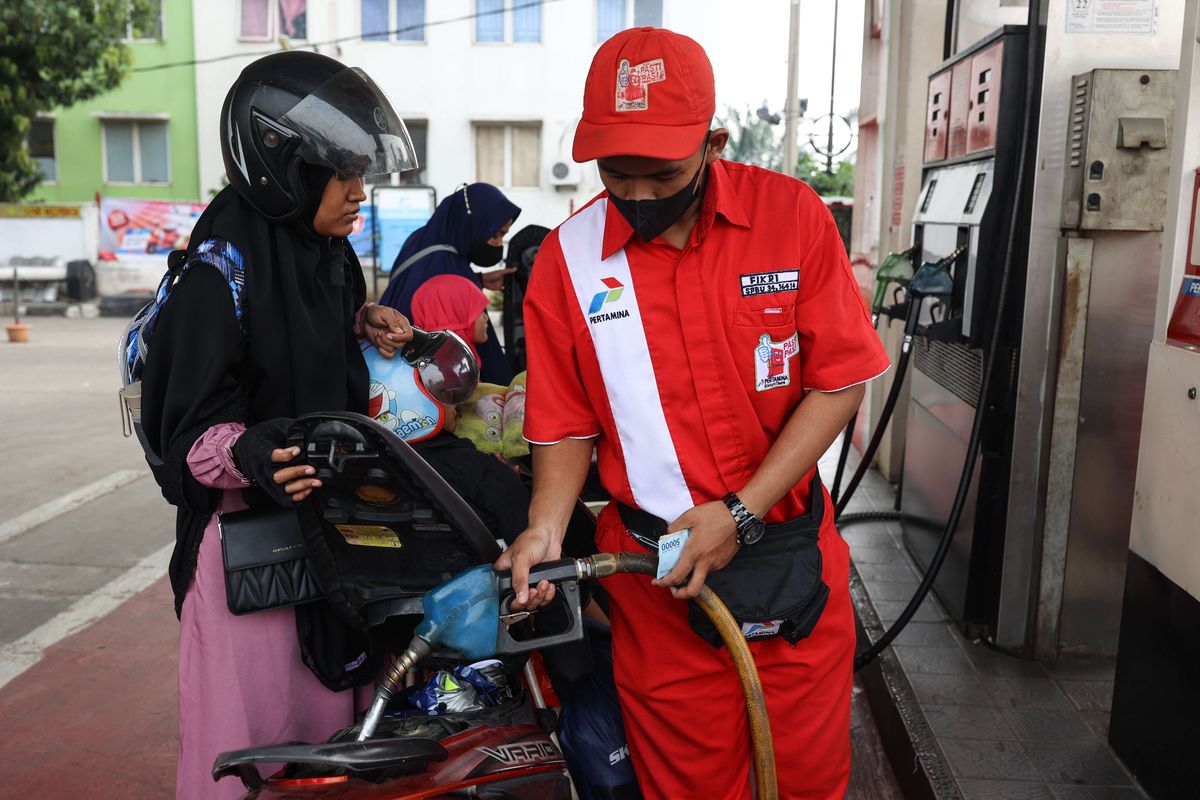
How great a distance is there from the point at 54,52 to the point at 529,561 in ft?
65.6

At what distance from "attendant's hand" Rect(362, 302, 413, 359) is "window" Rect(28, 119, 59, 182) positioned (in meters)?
25.9

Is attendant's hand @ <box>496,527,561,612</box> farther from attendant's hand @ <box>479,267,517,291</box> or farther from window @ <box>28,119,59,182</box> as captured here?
window @ <box>28,119,59,182</box>

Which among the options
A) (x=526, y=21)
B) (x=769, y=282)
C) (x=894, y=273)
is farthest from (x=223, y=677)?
(x=526, y=21)

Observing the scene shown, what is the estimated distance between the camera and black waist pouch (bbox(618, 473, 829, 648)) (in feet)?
6.65

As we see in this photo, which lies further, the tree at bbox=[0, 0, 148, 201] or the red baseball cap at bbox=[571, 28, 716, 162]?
the tree at bbox=[0, 0, 148, 201]

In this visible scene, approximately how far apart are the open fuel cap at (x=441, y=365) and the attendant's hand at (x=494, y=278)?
3.78m

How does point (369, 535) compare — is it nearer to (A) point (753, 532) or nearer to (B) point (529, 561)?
(B) point (529, 561)

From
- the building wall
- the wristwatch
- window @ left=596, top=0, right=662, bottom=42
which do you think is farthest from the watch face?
window @ left=596, top=0, right=662, bottom=42

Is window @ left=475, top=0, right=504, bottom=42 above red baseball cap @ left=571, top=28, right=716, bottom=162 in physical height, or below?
above

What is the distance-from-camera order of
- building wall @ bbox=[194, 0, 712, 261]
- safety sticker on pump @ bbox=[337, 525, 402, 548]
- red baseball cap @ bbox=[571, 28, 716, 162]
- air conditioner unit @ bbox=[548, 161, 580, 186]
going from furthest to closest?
building wall @ bbox=[194, 0, 712, 261]
air conditioner unit @ bbox=[548, 161, 580, 186]
safety sticker on pump @ bbox=[337, 525, 402, 548]
red baseball cap @ bbox=[571, 28, 716, 162]

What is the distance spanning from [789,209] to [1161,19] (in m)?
2.30

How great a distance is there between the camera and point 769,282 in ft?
6.50

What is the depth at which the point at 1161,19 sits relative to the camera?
3537mm

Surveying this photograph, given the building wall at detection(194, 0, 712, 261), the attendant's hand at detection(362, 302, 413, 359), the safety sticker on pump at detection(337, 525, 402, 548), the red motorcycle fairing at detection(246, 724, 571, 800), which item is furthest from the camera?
the building wall at detection(194, 0, 712, 261)
